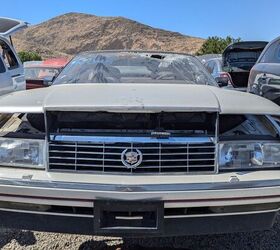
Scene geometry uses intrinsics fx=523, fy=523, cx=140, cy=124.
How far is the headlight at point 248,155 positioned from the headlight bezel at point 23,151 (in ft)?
3.69

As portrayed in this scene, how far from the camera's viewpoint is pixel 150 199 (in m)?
3.03

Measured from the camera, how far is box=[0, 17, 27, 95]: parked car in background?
792 centimetres

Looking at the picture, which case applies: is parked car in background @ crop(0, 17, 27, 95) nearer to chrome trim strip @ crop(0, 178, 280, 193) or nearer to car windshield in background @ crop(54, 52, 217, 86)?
car windshield in background @ crop(54, 52, 217, 86)

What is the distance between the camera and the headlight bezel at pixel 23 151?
3.28 m

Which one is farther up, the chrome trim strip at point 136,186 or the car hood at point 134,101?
the car hood at point 134,101

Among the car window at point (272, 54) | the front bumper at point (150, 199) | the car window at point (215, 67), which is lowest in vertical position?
the car window at point (215, 67)

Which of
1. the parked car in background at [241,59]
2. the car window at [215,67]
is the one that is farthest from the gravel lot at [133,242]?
the car window at [215,67]

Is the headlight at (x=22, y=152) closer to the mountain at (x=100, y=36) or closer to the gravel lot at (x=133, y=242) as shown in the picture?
the gravel lot at (x=133, y=242)

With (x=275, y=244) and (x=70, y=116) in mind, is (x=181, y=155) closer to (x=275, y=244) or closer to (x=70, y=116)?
(x=70, y=116)

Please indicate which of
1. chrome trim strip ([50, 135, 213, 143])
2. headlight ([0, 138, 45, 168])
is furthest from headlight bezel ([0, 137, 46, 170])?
chrome trim strip ([50, 135, 213, 143])

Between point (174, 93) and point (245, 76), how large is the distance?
995cm

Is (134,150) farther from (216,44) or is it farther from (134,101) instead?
(216,44)

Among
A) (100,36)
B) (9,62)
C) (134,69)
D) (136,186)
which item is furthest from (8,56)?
(100,36)

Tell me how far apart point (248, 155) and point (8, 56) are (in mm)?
6478
